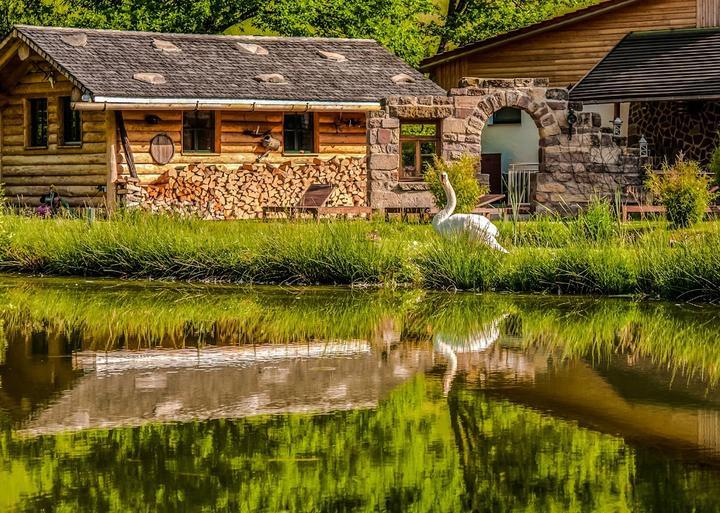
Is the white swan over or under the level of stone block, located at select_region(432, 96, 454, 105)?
under

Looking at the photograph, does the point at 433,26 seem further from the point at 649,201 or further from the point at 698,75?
the point at 649,201

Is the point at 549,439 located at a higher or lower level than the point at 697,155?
lower

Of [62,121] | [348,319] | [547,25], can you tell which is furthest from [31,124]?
[348,319]

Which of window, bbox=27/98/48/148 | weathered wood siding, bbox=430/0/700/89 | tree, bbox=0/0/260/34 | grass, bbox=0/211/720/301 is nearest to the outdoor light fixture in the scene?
weathered wood siding, bbox=430/0/700/89

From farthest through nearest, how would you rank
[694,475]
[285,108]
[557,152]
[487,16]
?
[487,16], [285,108], [557,152], [694,475]

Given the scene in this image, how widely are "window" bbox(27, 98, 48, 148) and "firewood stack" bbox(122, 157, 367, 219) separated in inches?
148

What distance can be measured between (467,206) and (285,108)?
6674mm

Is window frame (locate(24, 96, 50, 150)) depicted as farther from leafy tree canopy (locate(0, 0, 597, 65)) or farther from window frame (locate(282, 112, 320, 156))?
leafy tree canopy (locate(0, 0, 597, 65))

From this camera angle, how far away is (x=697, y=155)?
31.8 metres

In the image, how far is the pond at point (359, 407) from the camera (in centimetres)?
714

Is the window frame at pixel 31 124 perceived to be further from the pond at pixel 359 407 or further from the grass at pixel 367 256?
the pond at pixel 359 407

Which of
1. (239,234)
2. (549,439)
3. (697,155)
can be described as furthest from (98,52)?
(549,439)

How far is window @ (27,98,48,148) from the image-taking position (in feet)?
101

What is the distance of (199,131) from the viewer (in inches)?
1177
